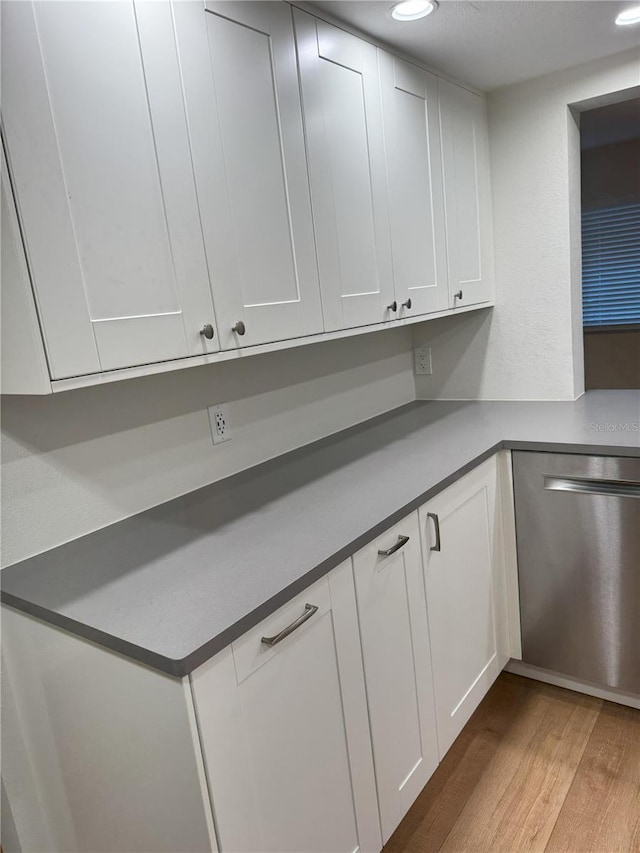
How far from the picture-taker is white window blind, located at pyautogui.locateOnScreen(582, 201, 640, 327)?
13.4 ft

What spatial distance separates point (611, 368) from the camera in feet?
14.1

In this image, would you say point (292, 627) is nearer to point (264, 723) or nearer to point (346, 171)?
point (264, 723)

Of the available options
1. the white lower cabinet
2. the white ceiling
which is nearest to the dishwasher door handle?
the white lower cabinet

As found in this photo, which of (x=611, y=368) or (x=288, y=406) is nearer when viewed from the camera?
(x=288, y=406)

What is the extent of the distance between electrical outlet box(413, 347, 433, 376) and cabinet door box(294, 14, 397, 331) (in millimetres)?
892

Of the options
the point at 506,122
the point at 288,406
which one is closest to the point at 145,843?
the point at 288,406

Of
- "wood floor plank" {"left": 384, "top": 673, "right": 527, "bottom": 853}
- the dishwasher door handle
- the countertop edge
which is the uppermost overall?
the countertop edge

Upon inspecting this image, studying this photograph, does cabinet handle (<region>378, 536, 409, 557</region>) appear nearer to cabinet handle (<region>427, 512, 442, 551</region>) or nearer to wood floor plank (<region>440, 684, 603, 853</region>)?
cabinet handle (<region>427, 512, 442, 551</region>)

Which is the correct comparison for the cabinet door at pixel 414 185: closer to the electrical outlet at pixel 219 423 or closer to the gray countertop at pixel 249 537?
the gray countertop at pixel 249 537

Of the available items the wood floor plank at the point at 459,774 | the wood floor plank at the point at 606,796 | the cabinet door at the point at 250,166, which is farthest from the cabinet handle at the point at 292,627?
the wood floor plank at the point at 606,796

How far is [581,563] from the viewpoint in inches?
77.7

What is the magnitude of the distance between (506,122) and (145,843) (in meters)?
2.65

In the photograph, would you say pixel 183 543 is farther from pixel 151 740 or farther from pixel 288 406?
pixel 288 406

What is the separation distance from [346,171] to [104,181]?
805 millimetres
